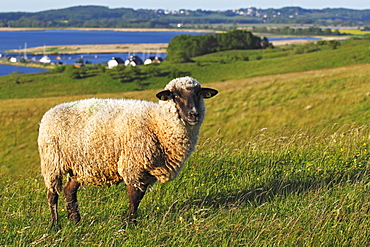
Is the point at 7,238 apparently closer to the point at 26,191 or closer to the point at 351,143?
the point at 26,191

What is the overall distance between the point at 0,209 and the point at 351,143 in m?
6.94

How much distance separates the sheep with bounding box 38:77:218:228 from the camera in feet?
22.4

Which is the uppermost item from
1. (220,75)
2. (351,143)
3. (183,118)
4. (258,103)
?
(183,118)

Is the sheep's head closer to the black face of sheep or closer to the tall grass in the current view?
the black face of sheep

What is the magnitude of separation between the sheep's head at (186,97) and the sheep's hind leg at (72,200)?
206 centimetres

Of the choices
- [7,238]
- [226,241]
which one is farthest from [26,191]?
[226,241]

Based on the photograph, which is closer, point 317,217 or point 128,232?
point 317,217

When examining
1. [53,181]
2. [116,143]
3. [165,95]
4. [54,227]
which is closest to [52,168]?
[53,181]

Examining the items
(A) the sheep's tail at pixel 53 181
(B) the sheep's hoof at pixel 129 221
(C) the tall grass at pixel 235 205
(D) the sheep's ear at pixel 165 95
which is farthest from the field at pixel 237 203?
(D) the sheep's ear at pixel 165 95

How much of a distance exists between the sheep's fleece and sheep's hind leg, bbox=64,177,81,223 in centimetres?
13

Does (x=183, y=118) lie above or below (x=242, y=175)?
above

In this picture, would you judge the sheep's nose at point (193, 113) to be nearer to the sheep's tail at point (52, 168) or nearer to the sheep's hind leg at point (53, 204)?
the sheep's tail at point (52, 168)

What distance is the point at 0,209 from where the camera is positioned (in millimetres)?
7414

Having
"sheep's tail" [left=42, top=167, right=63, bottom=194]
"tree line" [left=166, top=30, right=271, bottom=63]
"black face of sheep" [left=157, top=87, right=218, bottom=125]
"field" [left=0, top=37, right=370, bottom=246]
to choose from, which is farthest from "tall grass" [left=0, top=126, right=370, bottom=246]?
"tree line" [left=166, top=30, right=271, bottom=63]
